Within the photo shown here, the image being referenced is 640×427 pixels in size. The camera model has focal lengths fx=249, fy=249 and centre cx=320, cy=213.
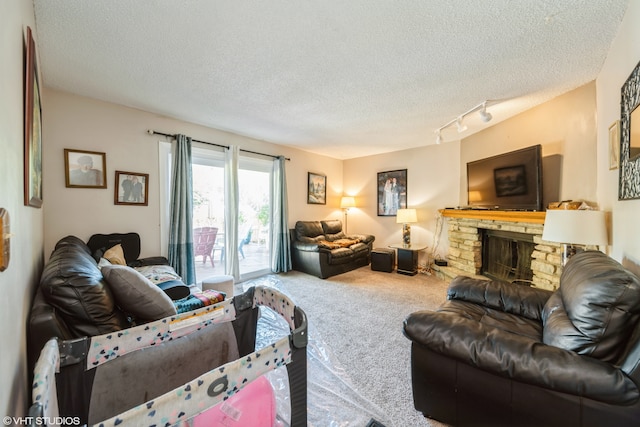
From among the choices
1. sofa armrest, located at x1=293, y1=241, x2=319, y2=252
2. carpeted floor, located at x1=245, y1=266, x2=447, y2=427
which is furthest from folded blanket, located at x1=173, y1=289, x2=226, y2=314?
sofa armrest, located at x1=293, y1=241, x2=319, y2=252

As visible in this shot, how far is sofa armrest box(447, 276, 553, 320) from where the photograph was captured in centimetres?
180

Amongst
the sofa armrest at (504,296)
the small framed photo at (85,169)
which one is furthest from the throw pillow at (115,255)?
the sofa armrest at (504,296)

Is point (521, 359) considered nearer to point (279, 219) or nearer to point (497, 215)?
point (497, 215)

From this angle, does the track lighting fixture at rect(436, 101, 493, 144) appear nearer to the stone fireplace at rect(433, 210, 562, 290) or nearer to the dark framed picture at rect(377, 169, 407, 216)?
the stone fireplace at rect(433, 210, 562, 290)

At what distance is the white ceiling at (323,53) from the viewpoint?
1.53 metres

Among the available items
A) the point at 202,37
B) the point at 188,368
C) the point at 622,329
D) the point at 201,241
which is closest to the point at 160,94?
the point at 202,37

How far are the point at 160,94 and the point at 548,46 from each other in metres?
3.47

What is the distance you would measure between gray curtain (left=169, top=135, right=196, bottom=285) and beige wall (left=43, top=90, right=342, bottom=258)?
0.18 metres

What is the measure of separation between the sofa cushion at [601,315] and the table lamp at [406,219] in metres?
3.38

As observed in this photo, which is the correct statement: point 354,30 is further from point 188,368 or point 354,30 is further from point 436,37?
point 188,368

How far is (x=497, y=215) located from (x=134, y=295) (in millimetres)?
3859

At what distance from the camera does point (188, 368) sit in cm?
137

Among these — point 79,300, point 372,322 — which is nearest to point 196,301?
point 79,300

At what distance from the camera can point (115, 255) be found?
100 inches
